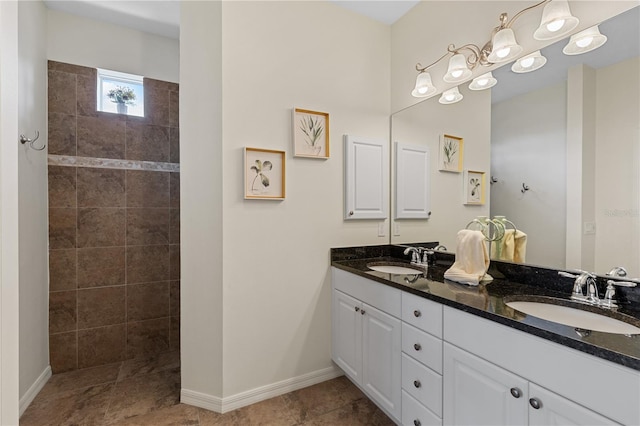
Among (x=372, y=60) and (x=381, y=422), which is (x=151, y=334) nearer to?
(x=381, y=422)

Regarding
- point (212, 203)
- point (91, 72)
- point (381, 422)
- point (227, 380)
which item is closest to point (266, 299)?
point (227, 380)

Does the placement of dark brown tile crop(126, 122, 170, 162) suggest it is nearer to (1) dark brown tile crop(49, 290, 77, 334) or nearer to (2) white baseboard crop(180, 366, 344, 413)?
(1) dark brown tile crop(49, 290, 77, 334)

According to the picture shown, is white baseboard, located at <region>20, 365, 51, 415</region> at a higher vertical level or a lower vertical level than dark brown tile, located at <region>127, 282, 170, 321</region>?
lower

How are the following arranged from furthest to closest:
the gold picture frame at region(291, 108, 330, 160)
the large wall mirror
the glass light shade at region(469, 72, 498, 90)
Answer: the gold picture frame at region(291, 108, 330, 160) → the glass light shade at region(469, 72, 498, 90) → the large wall mirror

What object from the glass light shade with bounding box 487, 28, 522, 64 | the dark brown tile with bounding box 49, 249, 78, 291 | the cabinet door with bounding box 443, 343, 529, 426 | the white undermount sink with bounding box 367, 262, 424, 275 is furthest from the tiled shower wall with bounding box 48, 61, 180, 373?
the glass light shade with bounding box 487, 28, 522, 64

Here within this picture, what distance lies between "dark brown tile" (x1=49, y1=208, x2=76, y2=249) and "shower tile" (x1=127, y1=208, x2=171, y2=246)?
1.24 ft

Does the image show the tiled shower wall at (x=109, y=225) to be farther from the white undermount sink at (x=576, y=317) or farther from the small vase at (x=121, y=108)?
the white undermount sink at (x=576, y=317)

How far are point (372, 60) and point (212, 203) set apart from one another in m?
1.72

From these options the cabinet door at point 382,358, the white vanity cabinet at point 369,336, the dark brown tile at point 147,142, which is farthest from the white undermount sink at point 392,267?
the dark brown tile at point 147,142

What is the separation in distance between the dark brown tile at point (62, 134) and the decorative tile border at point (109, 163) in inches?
2.0

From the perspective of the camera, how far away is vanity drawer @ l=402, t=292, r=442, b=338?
1379 mm

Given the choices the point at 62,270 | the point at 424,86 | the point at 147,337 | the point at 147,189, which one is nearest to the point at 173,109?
the point at 147,189

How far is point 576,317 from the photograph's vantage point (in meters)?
1.22

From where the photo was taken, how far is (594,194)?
1384 mm
